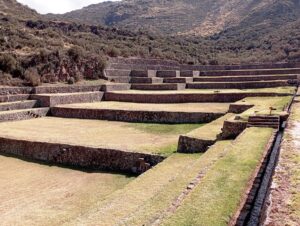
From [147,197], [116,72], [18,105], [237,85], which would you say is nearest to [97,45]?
[116,72]

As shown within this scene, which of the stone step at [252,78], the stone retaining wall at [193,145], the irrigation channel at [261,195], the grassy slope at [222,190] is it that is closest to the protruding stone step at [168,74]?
the stone step at [252,78]

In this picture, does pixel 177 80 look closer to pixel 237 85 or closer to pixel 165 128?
pixel 237 85

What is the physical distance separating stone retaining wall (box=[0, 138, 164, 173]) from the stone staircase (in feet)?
11.8

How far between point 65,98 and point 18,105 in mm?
3599

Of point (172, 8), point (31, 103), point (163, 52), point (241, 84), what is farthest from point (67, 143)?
point (172, 8)

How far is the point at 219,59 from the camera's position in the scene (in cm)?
5281

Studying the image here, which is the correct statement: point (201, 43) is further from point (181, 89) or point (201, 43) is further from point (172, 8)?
point (172, 8)

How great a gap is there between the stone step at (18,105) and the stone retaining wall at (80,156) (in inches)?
307

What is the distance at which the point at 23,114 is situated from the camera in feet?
82.3

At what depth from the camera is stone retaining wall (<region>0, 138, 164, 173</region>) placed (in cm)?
1447

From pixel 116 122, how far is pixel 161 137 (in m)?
5.86

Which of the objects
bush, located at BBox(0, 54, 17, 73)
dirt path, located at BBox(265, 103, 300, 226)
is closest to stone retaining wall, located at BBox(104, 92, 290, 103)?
bush, located at BBox(0, 54, 17, 73)

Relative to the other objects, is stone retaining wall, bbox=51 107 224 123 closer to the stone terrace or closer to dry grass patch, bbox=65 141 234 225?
the stone terrace

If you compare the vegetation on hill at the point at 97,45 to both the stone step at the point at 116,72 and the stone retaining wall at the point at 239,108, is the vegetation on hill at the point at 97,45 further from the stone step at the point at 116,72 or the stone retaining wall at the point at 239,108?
the stone retaining wall at the point at 239,108
